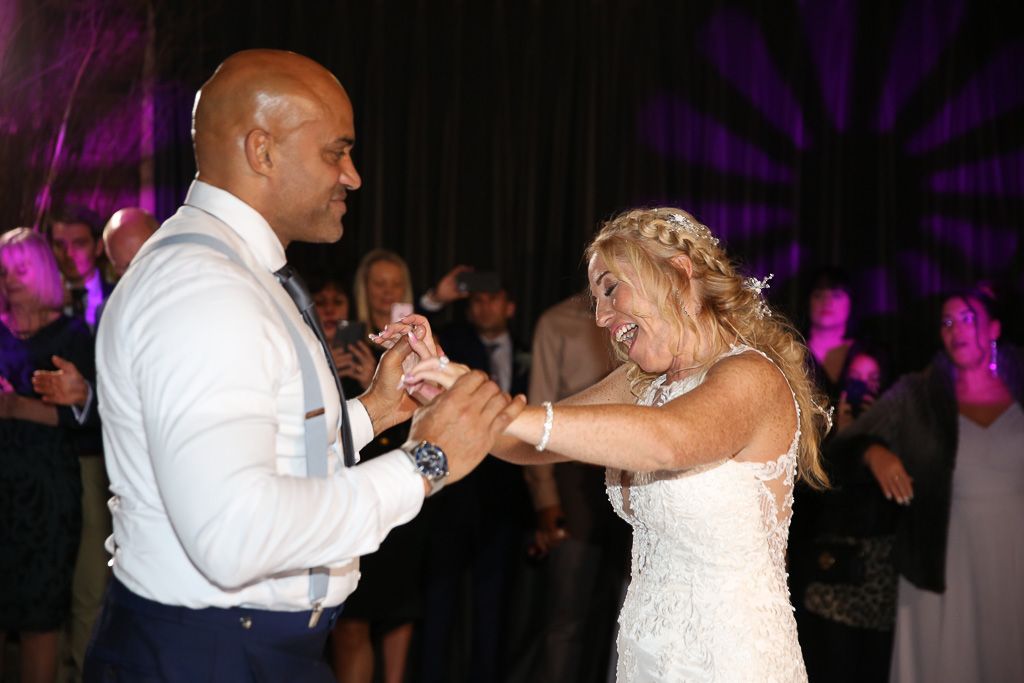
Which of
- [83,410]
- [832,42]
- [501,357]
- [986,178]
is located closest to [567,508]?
[501,357]

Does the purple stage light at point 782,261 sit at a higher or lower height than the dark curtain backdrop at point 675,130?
lower

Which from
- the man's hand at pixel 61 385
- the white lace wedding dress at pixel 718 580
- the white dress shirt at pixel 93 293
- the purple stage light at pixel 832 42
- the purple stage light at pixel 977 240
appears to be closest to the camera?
the white lace wedding dress at pixel 718 580

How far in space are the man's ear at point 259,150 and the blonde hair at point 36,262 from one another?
8.28ft

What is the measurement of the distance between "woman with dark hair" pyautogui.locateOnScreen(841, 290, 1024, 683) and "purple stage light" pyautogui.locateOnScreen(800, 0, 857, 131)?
1.69 m

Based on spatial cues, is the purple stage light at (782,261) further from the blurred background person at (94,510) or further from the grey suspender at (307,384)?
the grey suspender at (307,384)

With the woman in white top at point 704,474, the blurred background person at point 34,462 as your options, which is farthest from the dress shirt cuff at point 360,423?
the blurred background person at point 34,462

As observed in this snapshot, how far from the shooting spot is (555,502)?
4.91m

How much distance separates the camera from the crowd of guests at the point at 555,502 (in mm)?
4176

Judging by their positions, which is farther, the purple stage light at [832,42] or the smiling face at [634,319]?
the purple stage light at [832,42]

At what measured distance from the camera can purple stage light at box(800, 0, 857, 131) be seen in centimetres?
595

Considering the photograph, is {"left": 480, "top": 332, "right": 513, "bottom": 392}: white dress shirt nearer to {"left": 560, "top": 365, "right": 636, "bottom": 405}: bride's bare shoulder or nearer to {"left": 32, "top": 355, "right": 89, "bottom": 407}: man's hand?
{"left": 32, "top": 355, "right": 89, "bottom": 407}: man's hand

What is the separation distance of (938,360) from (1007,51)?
2190 millimetres

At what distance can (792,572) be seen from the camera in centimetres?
484

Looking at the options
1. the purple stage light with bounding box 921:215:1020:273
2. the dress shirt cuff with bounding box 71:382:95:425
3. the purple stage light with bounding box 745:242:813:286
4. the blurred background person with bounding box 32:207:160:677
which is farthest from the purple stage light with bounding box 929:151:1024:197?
the dress shirt cuff with bounding box 71:382:95:425
